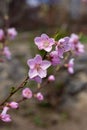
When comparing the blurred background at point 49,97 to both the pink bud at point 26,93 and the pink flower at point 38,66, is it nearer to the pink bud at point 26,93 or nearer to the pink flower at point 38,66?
the pink bud at point 26,93

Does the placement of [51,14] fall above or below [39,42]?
above

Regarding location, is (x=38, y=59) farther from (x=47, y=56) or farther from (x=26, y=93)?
(x=26, y=93)

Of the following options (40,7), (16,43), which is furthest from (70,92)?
(40,7)

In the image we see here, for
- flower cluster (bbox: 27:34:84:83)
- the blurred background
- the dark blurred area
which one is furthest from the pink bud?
the dark blurred area

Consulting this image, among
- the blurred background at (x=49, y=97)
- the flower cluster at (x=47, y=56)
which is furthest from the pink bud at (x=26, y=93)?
the blurred background at (x=49, y=97)

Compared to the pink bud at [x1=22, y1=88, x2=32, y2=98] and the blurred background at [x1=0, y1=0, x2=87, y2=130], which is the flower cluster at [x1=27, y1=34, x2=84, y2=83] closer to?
the pink bud at [x1=22, y1=88, x2=32, y2=98]

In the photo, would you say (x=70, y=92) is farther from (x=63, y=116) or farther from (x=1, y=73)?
(x=1, y=73)

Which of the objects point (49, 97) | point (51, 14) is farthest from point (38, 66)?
point (51, 14)
